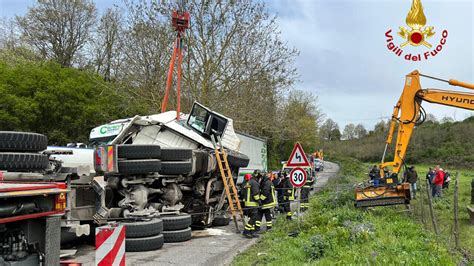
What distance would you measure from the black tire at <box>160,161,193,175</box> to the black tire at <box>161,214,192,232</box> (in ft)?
2.90

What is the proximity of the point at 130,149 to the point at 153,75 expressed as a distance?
1553 cm

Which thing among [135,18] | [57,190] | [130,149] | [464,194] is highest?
[135,18]

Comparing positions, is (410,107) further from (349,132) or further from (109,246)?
(349,132)

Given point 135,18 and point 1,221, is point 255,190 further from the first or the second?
point 135,18

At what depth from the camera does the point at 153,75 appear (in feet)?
77.8

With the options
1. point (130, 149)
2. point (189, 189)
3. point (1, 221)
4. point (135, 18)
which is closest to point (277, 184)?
point (189, 189)

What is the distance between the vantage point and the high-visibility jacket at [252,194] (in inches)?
453

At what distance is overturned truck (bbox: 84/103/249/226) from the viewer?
28.2ft

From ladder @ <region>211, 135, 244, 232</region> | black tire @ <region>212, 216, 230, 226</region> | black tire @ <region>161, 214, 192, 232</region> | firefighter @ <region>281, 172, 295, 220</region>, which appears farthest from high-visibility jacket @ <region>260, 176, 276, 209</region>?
firefighter @ <region>281, 172, 295, 220</region>

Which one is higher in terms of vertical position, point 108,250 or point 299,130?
point 299,130

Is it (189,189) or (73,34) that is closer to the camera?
(189,189)

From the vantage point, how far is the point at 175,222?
9.60m

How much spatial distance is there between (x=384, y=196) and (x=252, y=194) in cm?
414

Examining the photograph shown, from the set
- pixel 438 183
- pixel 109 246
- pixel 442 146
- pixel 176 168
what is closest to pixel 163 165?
pixel 176 168
